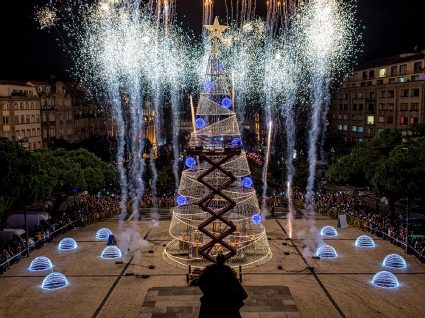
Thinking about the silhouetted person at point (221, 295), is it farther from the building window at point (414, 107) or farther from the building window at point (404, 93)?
the building window at point (404, 93)

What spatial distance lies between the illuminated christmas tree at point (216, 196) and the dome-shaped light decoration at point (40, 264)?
7259mm

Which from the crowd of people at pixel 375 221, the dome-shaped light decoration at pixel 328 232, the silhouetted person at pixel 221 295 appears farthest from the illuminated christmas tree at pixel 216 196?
the silhouetted person at pixel 221 295

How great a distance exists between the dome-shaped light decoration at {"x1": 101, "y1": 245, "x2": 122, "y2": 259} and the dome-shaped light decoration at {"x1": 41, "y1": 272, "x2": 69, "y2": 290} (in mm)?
4899

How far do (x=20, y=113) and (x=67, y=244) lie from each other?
37539 millimetres

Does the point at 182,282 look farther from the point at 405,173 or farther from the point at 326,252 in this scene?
the point at 405,173

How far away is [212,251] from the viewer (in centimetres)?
2769

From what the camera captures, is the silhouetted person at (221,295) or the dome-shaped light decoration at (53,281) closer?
the silhouetted person at (221,295)

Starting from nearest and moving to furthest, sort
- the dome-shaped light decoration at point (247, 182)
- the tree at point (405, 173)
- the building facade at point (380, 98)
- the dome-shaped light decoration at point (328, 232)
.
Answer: the dome-shaped light decoration at point (247, 182)
the tree at point (405, 173)
the dome-shaped light decoration at point (328, 232)
the building facade at point (380, 98)

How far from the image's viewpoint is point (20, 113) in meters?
63.1

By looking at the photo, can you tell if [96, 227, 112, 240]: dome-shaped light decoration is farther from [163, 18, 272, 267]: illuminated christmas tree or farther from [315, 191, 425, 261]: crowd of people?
[315, 191, 425, 261]: crowd of people

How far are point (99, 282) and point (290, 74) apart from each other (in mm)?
49639

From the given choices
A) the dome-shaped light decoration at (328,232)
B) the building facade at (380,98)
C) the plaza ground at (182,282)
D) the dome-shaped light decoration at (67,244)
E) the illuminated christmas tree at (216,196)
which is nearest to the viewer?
the plaza ground at (182,282)

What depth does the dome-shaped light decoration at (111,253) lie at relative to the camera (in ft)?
96.8

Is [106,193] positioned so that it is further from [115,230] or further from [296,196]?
[296,196]
